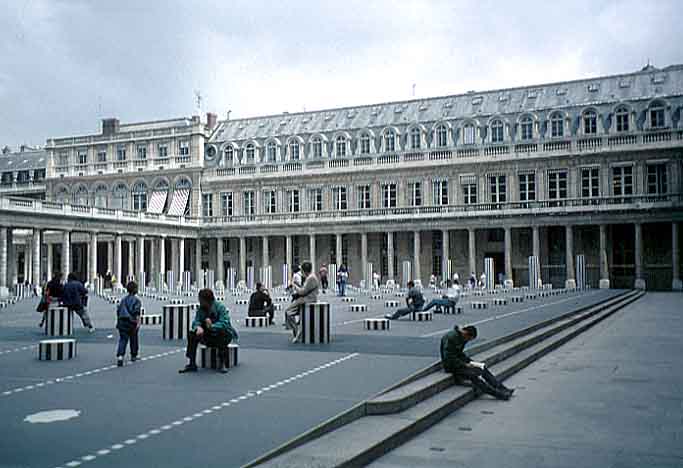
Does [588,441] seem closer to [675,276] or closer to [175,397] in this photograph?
[175,397]

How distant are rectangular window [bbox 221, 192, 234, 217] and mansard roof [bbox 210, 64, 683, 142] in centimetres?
617

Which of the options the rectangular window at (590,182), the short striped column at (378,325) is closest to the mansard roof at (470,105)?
the rectangular window at (590,182)

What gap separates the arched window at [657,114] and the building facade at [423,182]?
14 cm

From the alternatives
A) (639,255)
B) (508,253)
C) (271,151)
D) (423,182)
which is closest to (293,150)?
(271,151)

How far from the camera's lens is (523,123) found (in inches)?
2222

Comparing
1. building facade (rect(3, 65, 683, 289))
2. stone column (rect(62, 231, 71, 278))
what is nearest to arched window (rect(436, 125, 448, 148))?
building facade (rect(3, 65, 683, 289))

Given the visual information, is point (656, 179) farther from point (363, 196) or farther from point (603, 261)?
point (363, 196)

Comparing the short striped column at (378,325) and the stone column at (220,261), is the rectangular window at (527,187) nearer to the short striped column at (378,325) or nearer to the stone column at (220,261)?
the stone column at (220,261)

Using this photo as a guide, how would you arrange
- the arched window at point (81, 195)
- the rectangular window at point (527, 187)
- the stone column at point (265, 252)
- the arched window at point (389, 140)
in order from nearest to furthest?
the rectangular window at point (527, 187) → the stone column at point (265, 252) → the arched window at point (389, 140) → the arched window at point (81, 195)

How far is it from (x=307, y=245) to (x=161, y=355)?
5131 centimetres

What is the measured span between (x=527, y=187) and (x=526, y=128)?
4993mm

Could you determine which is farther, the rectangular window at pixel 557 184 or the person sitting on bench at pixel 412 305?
the rectangular window at pixel 557 184

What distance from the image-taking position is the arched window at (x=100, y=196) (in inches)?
2709

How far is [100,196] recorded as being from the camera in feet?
227
